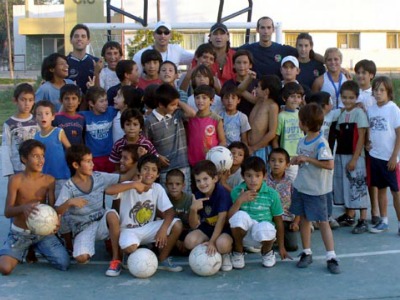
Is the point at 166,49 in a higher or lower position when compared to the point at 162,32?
lower

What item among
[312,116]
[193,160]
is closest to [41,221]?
[193,160]

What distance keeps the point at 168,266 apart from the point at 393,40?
1778 inches

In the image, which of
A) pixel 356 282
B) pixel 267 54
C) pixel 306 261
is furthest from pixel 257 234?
pixel 267 54

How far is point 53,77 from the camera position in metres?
7.34

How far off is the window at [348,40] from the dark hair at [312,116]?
42.1 m

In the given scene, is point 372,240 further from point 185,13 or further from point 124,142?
point 185,13

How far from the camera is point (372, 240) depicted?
22.3ft

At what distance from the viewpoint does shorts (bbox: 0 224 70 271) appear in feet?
19.6

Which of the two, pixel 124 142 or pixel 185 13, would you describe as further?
pixel 185 13

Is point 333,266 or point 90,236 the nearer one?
point 333,266

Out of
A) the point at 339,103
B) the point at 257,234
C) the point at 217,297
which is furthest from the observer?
the point at 339,103

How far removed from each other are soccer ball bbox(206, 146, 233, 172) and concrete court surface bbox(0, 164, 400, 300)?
0.89 m

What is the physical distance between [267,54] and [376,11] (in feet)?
134

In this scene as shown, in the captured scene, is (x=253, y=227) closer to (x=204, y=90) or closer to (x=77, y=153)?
(x=204, y=90)
